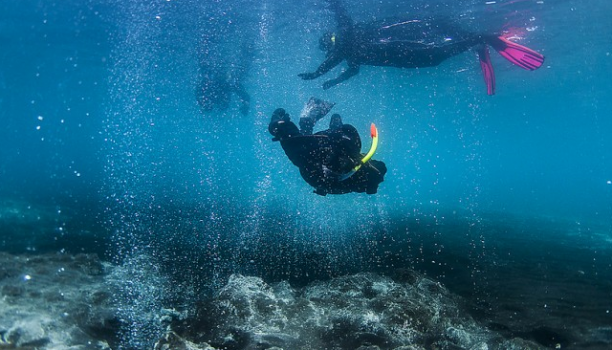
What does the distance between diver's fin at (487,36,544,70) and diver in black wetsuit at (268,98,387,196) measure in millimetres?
6184

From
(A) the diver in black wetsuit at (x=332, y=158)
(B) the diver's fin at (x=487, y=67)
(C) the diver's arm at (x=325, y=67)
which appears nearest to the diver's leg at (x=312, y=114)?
(A) the diver in black wetsuit at (x=332, y=158)

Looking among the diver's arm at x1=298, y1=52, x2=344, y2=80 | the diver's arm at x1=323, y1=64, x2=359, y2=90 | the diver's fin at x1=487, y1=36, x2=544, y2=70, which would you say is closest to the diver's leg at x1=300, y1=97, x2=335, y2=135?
the diver's arm at x1=298, y1=52, x2=344, y2=80

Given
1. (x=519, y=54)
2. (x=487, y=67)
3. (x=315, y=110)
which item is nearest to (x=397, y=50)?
(x=487, y=67)

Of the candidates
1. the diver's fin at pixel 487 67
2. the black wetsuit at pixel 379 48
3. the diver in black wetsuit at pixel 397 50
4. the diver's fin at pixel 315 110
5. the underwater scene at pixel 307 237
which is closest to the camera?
the underwater scene at pixel 307 237

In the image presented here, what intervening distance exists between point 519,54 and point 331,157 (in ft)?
23.5

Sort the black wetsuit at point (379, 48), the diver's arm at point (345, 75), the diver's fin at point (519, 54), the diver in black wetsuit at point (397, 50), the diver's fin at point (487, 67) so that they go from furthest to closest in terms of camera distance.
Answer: the diver's arm at point (345, 75)
the black wetsuit at point (379, 48)
the diver's fin at point (487, 67)
the diver in black wetsuit at point (397, 50)
the diver's fin at point (519, 54)

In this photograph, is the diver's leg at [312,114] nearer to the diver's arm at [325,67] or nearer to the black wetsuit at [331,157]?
the black wetsuit at [331,157]

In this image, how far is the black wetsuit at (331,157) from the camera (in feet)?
15.7

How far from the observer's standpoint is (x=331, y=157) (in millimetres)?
4922

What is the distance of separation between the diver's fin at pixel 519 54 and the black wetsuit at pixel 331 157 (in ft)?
20.3

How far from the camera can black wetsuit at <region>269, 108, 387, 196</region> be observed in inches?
188

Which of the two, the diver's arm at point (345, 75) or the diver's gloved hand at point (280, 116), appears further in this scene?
the diver's arm at point (345, 75)

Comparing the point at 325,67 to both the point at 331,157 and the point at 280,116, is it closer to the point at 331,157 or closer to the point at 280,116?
the point at 280,116

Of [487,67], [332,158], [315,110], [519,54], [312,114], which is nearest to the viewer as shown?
[332,158]
